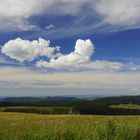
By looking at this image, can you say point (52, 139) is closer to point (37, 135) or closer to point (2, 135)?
point (37, 135)

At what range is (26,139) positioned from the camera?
1398 cm

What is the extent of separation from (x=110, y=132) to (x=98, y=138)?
0.74 metres

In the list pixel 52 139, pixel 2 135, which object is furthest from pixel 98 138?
pixel 2 135

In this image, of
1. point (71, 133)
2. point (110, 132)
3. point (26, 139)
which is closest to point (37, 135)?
point (26, 139)

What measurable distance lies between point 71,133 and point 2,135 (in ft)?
8.34

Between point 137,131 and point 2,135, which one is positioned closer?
point 2,135

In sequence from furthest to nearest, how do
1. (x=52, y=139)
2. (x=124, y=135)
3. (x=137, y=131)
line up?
(x=137, y=131), (x=124, y=135), (x=52, y=139)

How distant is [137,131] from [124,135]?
1.24 meters

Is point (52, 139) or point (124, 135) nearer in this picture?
point (52, 139)

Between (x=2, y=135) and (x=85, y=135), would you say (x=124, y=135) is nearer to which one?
(x=85, y=135)

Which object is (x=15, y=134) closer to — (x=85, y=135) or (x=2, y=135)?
(x=2, y=135)

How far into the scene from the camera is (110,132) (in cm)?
1469

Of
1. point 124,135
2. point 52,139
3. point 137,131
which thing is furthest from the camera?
point 137,131

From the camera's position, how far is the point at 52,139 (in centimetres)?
1398
